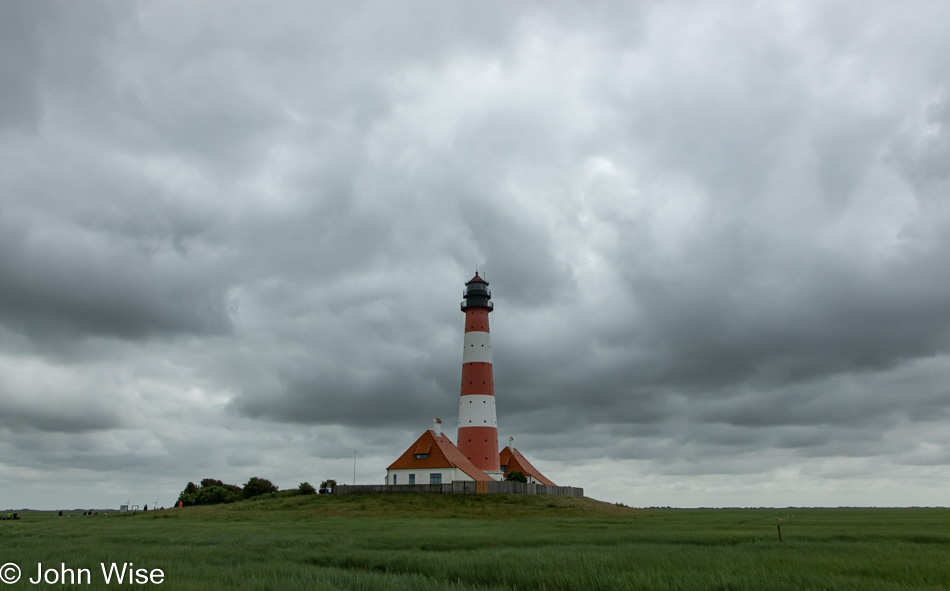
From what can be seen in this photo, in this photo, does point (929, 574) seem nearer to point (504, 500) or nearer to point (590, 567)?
point (590, 567)

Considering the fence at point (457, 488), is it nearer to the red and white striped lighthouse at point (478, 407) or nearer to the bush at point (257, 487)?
the red and white striped lighthouse at point (478, 407)

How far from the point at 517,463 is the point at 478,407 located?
591 inches

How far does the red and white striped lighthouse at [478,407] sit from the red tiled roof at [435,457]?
45.0 inches

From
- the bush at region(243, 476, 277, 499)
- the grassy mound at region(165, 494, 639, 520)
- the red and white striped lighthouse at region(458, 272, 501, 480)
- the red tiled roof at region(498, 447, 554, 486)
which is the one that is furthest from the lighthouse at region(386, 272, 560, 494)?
the bush at region(243, 476, 277, 499)

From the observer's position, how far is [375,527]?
121 ft

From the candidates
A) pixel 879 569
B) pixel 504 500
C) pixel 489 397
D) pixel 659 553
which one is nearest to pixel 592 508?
pixel 504 500

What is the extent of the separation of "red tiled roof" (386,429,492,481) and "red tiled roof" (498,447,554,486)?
10.5 metres

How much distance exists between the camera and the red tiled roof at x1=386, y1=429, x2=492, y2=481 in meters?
62.7

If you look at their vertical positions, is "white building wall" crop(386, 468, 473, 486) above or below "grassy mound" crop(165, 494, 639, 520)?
above

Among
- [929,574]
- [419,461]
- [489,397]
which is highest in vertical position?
[489,397]

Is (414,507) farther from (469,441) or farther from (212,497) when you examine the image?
(212,497)

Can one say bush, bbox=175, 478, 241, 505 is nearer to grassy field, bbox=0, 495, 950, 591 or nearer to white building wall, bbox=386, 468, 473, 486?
white building wall, bbox=386, 468, 473, 486

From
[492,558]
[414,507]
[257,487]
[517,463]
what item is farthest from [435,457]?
[492,558]

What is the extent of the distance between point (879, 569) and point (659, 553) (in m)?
6.54
